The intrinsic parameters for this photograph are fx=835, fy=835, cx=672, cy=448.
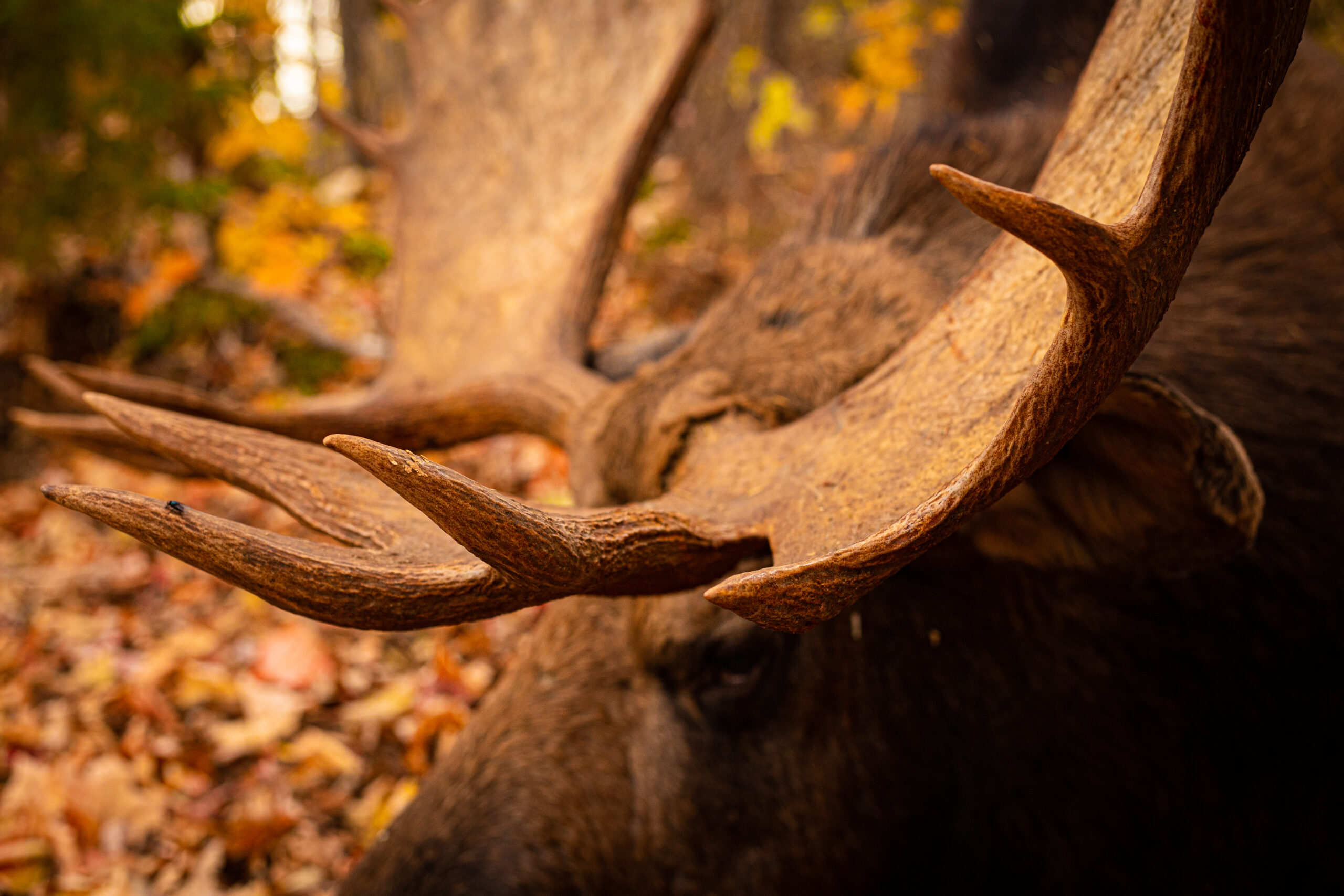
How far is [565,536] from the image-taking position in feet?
4.09

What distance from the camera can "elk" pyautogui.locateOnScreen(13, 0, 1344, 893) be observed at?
118 cm

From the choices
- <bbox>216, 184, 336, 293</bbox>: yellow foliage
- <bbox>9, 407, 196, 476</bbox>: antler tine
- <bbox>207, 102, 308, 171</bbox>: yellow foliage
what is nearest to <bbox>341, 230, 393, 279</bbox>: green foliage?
<bbox>216, 184, 336, 293</bbox>: yellow foliage

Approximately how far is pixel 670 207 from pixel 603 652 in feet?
18.4

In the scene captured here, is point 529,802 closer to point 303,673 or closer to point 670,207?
point 303,673

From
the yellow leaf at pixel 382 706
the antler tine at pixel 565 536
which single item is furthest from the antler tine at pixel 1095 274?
the yellow leaf at pixel 382 706

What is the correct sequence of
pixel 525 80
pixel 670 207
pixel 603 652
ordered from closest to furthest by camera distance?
pixel 603 652, pixel 525 80, pixel 670 207

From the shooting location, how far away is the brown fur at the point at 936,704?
190cm

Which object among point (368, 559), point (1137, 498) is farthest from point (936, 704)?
A: point (368, 559)

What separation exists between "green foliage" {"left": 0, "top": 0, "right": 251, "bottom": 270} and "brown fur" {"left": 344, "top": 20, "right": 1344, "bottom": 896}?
457 cm

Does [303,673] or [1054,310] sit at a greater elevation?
A: [303,673]

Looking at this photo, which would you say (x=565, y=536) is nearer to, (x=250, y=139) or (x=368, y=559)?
(x=368, y=559)

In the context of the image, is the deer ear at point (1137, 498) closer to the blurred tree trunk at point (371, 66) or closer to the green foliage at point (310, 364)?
the green foliage at point (310, 364)

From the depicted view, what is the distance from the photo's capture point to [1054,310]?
1346 mm

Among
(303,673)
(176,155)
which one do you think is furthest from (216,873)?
(176,155)
